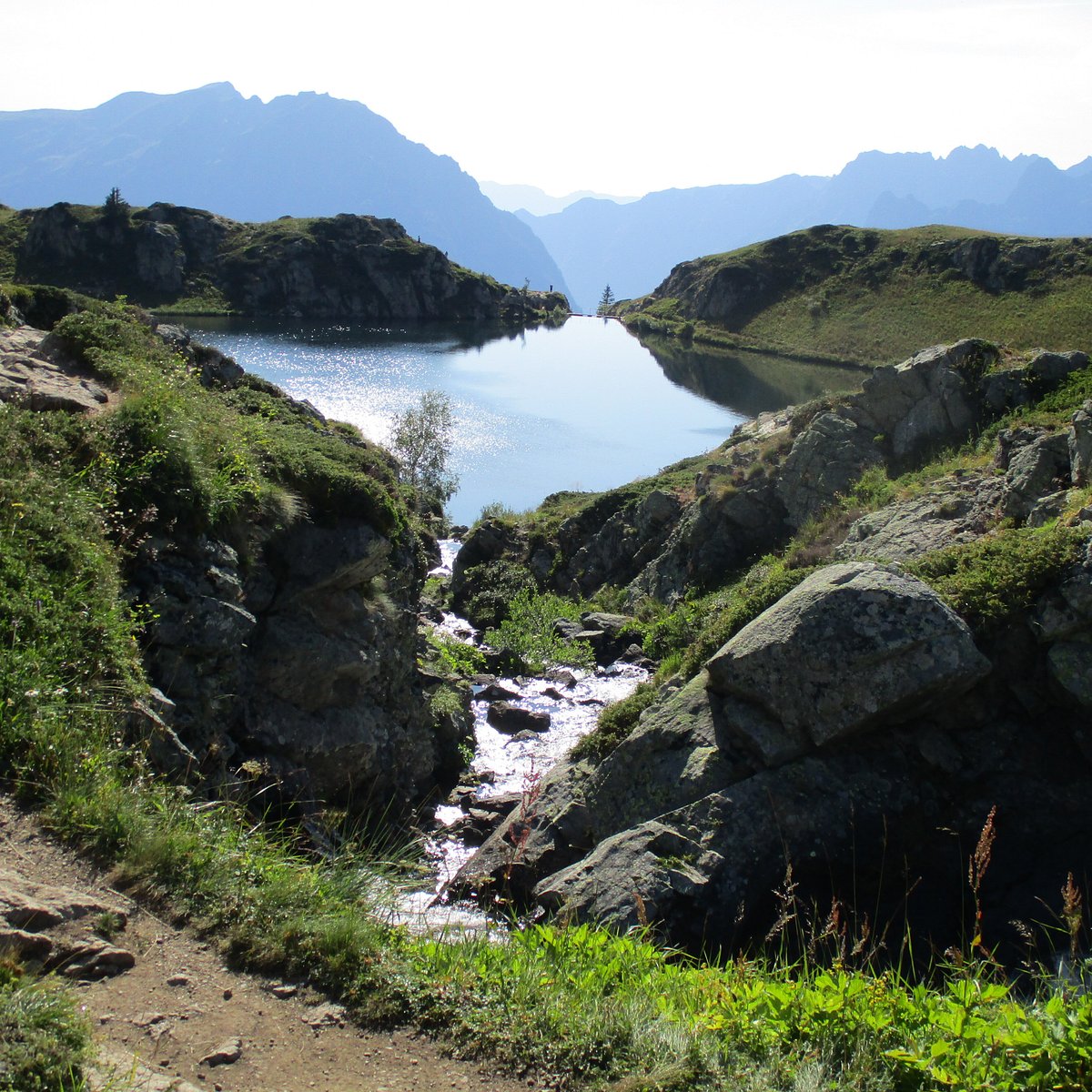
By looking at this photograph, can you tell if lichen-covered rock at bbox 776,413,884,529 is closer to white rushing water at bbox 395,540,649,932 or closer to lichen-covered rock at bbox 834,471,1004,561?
lichen-covered rock at bbox 834,471,1004,561

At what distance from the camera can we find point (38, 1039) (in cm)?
367

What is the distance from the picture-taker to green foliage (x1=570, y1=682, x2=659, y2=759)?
12445 mm

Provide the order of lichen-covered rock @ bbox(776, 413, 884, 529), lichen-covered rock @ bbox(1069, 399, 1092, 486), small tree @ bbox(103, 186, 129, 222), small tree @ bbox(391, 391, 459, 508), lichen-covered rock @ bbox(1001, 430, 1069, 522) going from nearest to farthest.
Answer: lichen-covered rock @ bbox(1069, 399, 1092, 486) < lichen-covered rock @ bbox(1001, 430, 1069, 522) < lichen-covered rock @ bbox(776, 413, 884, 529) < small tree @ bbox(391, 391, 459, 508) < small tree @ bbox(103, 186, 129, 222)

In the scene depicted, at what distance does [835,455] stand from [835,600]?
61.6 ft

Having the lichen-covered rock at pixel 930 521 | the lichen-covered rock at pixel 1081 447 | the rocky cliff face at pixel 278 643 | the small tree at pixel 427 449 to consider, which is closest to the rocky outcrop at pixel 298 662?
the rocky cliff face at pixel 278 643

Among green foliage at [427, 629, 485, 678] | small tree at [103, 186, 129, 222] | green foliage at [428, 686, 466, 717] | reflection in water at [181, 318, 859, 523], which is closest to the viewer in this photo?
green foliage at [428, 686, 466, 717]

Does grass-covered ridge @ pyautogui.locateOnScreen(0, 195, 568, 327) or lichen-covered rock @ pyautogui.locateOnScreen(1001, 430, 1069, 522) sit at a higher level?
grass-covered ridge @ pyautogui.locateOnScreen(0, 195, 568, 327)

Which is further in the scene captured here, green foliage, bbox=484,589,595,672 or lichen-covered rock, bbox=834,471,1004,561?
green foliage, bbox=484,589,595,672

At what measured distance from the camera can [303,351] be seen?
329ft

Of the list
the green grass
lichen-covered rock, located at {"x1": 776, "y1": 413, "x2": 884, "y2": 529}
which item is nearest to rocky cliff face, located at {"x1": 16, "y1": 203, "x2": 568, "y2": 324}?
the green grass

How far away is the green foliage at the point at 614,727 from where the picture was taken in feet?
40.8

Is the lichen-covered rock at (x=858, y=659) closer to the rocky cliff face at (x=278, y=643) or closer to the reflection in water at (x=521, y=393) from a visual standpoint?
the rocky cliff face at (x=278, y=643)

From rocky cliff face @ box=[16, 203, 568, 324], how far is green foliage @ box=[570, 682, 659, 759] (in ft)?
434

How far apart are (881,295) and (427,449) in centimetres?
9891
